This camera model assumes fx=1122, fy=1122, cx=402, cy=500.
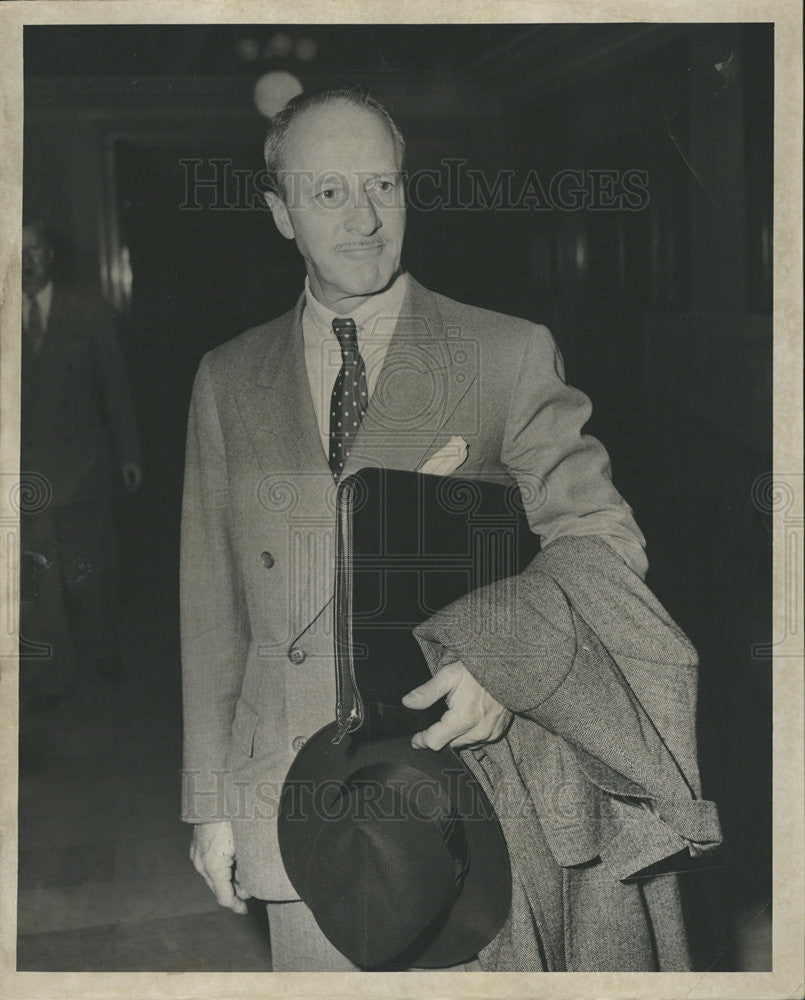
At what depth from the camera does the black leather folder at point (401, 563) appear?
102 inches

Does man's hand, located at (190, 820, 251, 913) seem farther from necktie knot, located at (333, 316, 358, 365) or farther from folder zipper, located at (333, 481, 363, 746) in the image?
necktie knot, located at (333, 316, 358, 365)

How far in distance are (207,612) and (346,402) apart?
23.2 inches

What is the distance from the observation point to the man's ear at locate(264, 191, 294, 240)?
2.59 metres

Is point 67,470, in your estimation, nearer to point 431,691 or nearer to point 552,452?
point 431,691

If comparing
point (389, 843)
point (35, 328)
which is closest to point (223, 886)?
point (389, 843)

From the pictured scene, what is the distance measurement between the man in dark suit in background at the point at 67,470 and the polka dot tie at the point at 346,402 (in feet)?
1.53

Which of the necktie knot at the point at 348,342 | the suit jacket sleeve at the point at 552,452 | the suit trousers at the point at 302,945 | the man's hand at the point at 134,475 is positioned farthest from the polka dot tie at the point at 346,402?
the suit trousers at the point at 302,945

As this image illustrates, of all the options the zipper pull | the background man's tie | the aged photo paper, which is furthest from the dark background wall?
the zipper pull

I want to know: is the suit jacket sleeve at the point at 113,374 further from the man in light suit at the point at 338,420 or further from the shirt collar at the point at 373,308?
the shirt collar at the point at 373,308

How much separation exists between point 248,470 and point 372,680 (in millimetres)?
564

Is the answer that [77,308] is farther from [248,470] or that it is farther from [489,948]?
[489,948]

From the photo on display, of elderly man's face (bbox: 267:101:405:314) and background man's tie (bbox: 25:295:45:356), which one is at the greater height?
elderly man's face (bbox: 267:101:405:314)

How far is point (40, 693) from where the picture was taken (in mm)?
2680

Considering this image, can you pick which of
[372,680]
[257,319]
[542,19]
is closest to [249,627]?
[372,680]
